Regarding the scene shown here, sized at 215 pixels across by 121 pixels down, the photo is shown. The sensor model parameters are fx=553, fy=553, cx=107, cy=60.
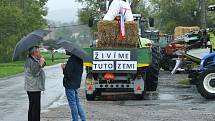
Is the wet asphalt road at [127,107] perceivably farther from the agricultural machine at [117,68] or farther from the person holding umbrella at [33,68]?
the person holding umbrella at [33,68]

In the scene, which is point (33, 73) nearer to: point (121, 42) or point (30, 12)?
point (121, 42)

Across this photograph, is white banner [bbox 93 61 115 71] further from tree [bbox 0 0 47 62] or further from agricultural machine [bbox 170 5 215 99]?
tree [bbox 0 0 47 62]

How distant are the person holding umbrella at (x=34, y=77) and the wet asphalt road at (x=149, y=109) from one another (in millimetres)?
1850

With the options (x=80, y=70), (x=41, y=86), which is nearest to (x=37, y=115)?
(x=41, y=86)

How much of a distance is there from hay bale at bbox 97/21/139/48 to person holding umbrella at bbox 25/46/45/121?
19.2 feet

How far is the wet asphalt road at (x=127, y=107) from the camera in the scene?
12.6 meters

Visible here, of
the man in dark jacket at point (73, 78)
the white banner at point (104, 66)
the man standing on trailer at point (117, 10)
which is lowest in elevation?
the white banner at point (104, 66)

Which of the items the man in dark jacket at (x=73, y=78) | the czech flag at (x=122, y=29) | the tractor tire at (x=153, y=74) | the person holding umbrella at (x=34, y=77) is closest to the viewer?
the person holding umbrella at (x=34, y=77)

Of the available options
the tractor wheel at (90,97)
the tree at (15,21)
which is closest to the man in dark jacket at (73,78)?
the tractor wheel at (90,97)

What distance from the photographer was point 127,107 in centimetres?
1471

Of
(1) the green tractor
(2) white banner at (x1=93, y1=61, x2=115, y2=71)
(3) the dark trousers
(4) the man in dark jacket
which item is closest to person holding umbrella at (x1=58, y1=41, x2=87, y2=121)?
(4) the man in dark jacket

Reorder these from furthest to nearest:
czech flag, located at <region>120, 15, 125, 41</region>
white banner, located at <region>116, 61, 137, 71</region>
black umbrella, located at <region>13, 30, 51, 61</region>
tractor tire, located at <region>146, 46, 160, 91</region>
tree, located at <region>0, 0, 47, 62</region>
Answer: tree, located at <region>0, 0, 47, 62</region> < tractor tire, located at <region>146, 46, 160, 91</region> < czech flag, located at <region>120, 15, 125, 41</region> < white banner, located at <region>116, 61, 137, 71</region> < black umbrella, located at <region>13, 30, 51, 61</region>

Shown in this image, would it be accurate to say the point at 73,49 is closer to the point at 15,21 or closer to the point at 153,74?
the point at 153,74

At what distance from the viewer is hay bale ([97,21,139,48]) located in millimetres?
16328
